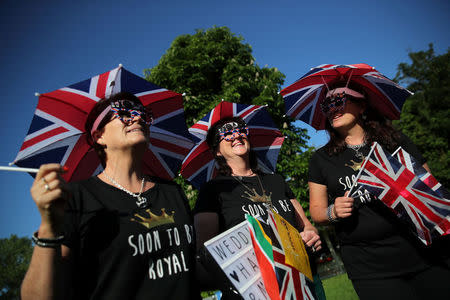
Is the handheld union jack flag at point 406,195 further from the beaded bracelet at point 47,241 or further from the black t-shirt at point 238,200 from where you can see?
the beaded bracelet at point 47,241

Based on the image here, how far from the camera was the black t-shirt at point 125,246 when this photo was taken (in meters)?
1.57

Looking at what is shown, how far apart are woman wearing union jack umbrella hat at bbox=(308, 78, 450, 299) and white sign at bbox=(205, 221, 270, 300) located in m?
1.27

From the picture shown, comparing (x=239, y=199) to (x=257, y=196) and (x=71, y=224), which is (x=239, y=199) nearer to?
(x=257, y=196)

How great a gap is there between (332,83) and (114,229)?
317 centimetres

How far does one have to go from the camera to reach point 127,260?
1.66 m

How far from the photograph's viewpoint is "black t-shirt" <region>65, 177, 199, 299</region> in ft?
5.15

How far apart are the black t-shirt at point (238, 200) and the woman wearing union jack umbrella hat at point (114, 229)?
641 mm

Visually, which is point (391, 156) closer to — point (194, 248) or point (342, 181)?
point (342, 181)

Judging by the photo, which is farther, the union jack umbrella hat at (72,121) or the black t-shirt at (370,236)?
the black t-shirt at (370,236)

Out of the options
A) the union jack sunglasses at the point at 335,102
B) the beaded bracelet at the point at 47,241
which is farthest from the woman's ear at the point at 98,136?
the union jack sunglasses at the point at 335,102

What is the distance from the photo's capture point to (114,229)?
1.72 meters

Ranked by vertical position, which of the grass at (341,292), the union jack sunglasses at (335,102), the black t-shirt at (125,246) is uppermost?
the union jack sunglasses at (335,102)

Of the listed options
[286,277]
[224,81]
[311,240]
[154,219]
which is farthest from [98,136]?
[224,81]

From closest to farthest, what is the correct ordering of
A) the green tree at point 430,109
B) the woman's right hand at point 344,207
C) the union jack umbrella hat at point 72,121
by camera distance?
the union jack umbrella hat at point 72,121, the woman's right hand at point 344,207, the green tree at point 430,109
